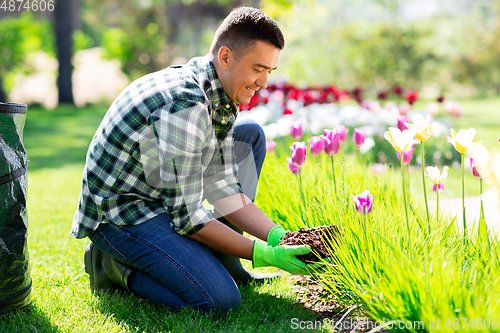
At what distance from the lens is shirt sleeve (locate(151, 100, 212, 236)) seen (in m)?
1.80

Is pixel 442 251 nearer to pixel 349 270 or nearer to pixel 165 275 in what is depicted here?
pixel 349 270

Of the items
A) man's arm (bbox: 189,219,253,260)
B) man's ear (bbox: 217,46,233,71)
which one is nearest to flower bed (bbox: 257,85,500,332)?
man's arm (bbox: 189,219,253,260)

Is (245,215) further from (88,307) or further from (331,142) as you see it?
(88,307)

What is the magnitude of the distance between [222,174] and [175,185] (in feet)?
1.63

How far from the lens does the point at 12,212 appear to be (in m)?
1.80

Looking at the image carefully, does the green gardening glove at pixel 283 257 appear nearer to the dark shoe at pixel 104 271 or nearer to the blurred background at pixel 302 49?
the dark shoe at pixel 104 271


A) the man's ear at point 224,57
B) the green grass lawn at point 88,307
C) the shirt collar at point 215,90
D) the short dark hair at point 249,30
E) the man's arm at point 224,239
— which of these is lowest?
the green grass lawn at point 88,307

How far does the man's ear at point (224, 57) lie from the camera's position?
1968 millimetres

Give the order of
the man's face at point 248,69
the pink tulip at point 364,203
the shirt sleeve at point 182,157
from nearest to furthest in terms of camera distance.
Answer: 1. the pink tulip at point 364,203
2. the shirt sleeve at point 182,157
3. the man's face at point 248,69

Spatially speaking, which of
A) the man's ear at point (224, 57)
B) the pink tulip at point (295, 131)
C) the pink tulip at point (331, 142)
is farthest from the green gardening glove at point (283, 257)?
the pink tulip at point (295, 131)

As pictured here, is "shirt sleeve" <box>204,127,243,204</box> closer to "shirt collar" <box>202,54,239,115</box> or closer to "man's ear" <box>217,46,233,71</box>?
"shirt collar" <box>202,54,239,115</box>

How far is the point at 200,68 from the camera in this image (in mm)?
2062

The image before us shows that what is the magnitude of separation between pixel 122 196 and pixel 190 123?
46 centimetres

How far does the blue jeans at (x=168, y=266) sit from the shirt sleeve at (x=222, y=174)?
0.31 m
